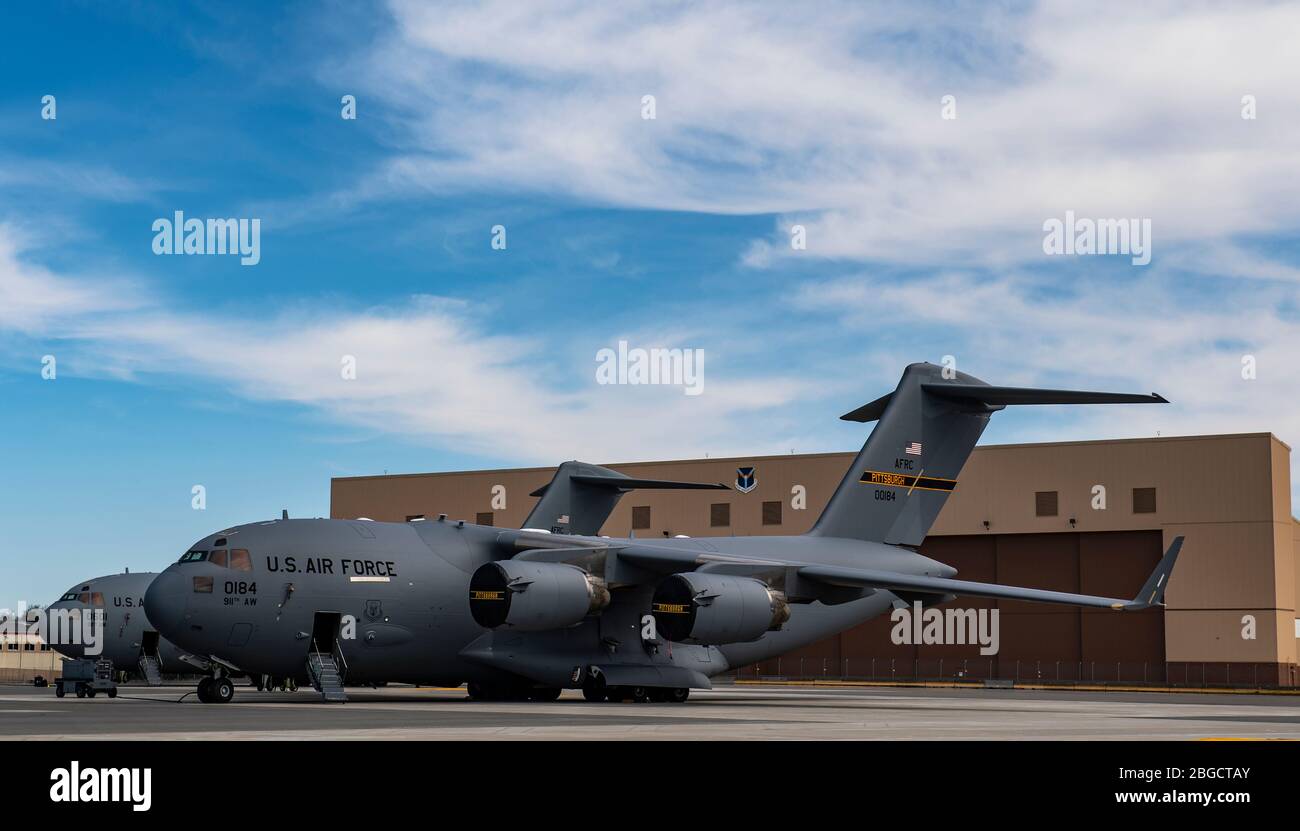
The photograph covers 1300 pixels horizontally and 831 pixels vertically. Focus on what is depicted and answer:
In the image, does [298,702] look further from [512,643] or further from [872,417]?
[872,417]

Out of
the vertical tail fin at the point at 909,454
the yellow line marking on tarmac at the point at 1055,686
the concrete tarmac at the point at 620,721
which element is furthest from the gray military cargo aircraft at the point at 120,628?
the yellow line marking on tarmac at the point at 1055,686

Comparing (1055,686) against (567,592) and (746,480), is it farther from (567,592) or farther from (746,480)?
(567,592)

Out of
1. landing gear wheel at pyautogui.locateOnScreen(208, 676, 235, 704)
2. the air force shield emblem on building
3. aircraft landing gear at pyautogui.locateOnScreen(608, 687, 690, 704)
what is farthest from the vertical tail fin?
the air force shield emblem on building

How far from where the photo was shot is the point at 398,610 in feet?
91.9

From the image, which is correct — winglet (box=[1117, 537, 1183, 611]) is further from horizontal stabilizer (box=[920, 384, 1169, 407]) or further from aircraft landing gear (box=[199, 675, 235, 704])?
aircraft landing gear (box=[199, 675, 235, 704])

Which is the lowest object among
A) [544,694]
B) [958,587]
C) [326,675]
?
[544,694]

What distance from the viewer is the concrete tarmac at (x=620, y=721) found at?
1572 centimetres

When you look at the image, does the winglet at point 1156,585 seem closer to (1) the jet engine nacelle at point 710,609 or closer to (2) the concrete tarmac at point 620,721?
(2) the concrete tarmac at point 620,721

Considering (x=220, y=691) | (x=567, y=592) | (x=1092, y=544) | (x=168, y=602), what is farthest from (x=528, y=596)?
(x=1092, y=544)

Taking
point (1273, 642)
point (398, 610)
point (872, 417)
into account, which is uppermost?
point (872, 417)

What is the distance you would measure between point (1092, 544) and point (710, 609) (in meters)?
32.0

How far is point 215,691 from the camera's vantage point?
1025 inches

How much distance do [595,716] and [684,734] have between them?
5729 mm
